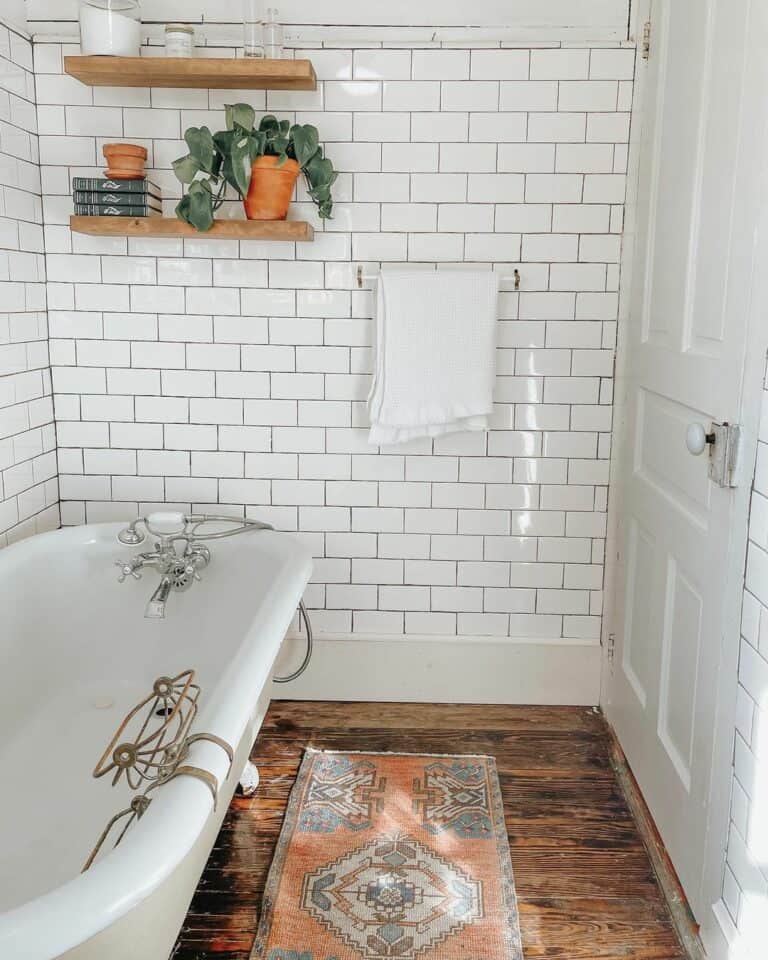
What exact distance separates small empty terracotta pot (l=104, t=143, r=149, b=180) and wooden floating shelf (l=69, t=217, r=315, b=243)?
0.13 meters

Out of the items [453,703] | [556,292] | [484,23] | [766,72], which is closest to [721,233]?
[766,72]

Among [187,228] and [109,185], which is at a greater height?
[109,185]

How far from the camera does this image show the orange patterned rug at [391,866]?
77.7 inches

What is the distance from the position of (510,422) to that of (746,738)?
4.67 feet

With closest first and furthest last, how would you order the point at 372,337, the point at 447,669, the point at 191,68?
the point at 191,68 < the point at 372,337 < the point at 447,669

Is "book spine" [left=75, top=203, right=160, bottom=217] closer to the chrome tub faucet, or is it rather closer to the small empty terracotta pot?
the small empty terracotta pot

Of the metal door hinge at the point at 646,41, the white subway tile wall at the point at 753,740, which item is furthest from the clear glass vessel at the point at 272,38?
the white subway tile wall at the point at 753,740

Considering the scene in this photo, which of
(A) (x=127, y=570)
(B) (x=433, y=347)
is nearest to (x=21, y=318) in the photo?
(A) (x=127, y=570)

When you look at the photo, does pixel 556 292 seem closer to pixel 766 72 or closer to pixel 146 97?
pixel 766 72

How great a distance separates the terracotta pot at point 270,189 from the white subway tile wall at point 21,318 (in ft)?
2.26

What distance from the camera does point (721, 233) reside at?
6.39 ft

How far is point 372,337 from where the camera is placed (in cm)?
294

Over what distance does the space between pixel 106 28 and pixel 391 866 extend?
2.40 meters

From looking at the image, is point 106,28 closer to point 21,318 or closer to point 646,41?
point 21,318
